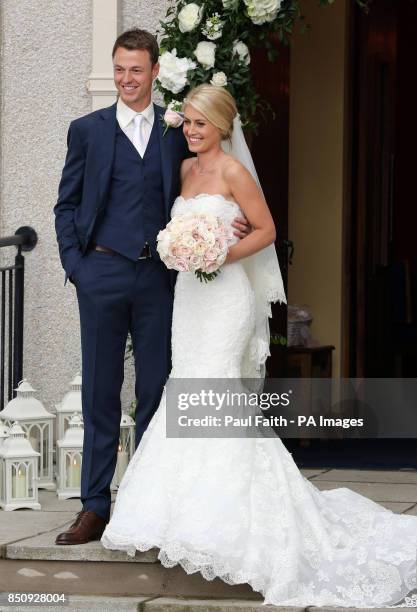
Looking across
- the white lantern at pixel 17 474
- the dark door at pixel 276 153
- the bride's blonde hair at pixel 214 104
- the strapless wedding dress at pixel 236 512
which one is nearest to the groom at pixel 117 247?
the strapless wedding dress at pixel 236 512

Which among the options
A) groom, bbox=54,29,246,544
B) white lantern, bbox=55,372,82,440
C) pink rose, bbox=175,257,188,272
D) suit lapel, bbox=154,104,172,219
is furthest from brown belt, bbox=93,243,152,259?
white lantern, bbox=55,372,82,440

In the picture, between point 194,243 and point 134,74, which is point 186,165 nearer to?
point 134,74

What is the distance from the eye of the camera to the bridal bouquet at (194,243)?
15.6 ft

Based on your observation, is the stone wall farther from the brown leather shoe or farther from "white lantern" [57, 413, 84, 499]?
the brown leather shoe

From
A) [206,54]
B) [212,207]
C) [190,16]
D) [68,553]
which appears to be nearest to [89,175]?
[212,207]

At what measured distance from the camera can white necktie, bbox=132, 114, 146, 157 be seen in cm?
509

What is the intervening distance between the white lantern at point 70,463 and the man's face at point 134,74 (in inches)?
70.6

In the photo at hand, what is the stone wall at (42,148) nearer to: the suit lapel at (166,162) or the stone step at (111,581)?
the suit lapel at (166,162)

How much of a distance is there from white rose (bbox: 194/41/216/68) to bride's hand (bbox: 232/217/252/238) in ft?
2.94

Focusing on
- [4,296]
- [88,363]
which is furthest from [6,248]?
[88,363]

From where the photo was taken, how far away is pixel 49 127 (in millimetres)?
6828

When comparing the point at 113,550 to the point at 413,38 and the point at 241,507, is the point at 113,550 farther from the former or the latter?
the point at 413,38

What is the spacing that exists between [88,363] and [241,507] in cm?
90

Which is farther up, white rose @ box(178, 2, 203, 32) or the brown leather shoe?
white rose @ box(178, 2, 203, 32)
